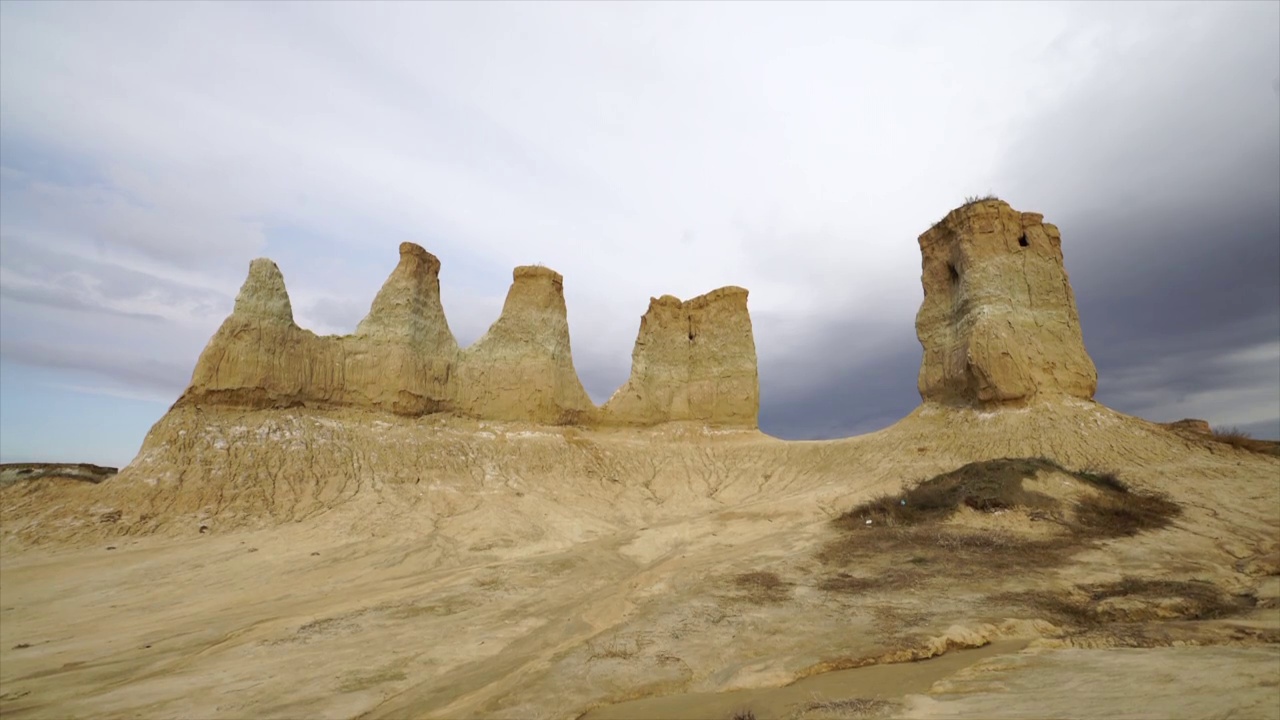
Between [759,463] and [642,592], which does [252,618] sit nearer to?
[642,592]

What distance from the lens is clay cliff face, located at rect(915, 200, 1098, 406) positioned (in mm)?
26844

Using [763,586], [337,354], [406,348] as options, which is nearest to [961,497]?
[763,586]

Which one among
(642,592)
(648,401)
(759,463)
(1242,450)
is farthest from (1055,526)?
(648,401)

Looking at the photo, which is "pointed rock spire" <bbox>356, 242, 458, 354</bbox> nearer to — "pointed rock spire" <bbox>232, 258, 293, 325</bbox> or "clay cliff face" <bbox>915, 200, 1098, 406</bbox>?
"pointed rock spire" <bbox>232, 258, 293, 325</bbox>

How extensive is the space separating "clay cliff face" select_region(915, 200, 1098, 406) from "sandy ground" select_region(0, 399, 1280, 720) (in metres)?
3.45

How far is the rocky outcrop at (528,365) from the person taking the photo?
101 feet

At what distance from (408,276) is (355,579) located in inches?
699

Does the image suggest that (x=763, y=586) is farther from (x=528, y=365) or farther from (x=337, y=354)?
(x=337, y=354)

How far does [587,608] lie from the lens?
37.2ft

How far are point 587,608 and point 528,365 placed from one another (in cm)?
2167

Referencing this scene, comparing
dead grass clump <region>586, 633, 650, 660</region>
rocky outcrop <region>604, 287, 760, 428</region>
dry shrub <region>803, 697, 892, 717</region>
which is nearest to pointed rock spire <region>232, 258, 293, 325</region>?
rocky outcrop <region>604, 287, 760, 428</region>

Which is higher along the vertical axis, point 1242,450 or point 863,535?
point 1242,450

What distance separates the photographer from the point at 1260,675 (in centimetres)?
499

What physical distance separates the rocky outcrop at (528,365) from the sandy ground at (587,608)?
22.3ft
